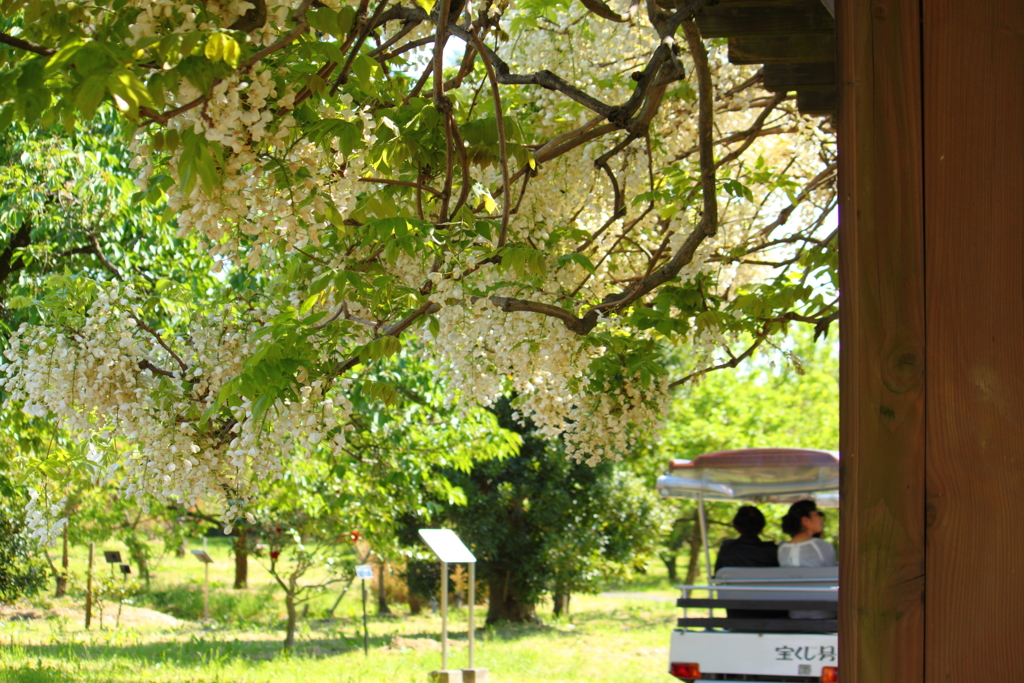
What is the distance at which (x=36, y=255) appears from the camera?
588 cm

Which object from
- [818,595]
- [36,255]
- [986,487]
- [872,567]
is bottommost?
[818,595]

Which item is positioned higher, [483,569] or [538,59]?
[538,59]

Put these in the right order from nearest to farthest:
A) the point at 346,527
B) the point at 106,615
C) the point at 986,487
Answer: the point at 986,487, the point at 346,527, the point at 106,615

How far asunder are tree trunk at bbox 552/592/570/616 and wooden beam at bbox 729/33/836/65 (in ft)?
37.3

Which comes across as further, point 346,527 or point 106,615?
point 106,615

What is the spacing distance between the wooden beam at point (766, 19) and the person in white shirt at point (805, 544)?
14.1ft

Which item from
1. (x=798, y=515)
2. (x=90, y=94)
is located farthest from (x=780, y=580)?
(x=90, y=94)

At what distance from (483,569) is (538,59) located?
356 inches

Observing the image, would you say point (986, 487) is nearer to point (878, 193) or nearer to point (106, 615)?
point (878, 193)

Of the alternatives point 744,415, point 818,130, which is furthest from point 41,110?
point 744,415

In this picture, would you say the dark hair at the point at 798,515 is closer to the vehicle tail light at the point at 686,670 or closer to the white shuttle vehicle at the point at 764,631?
the white shuttle vehicle at the point at 764,631

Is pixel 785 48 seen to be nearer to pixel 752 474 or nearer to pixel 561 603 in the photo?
pixel 752 474

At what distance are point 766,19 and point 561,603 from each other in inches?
495

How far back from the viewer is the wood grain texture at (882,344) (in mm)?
1477
